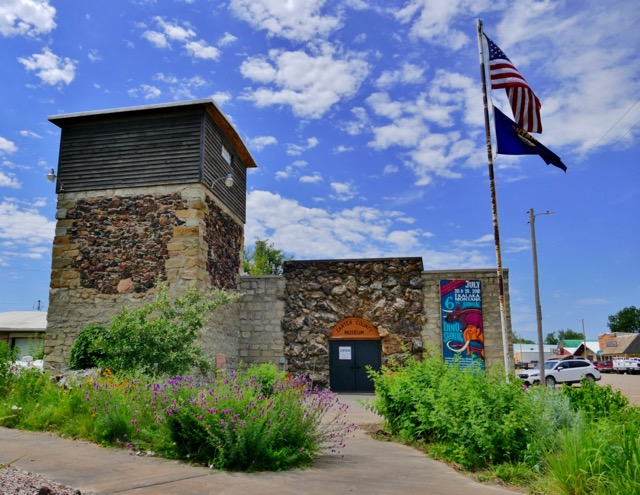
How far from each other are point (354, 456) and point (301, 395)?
106cm

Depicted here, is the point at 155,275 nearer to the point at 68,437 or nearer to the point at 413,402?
the point at 68,437

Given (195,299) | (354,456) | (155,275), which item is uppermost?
(155,275)

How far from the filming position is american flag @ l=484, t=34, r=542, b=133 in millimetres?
13320

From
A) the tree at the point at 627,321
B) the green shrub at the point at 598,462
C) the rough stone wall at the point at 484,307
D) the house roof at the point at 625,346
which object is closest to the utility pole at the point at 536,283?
the rough stone wall at the point at 484,307

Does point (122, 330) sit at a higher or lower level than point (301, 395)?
higher

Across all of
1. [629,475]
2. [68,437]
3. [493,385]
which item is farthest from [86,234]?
[629,475]

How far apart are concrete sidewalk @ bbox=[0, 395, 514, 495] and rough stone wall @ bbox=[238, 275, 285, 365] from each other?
1254 centimetres

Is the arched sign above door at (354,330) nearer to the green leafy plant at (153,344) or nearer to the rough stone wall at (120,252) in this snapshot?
the rough stone wall at (120,252)

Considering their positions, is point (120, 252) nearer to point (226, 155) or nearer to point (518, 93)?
point (226, 155)

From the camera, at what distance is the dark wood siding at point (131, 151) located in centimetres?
1614

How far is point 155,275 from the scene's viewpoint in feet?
51.5

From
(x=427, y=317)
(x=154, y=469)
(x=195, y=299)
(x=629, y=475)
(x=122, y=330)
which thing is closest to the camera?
(x=629, y=475)

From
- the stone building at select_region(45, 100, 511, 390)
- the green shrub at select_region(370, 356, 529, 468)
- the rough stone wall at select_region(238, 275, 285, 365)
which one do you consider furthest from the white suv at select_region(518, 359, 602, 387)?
the green shrub at select_region(370, 356, 529, 468)

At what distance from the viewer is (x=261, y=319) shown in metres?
19.8
